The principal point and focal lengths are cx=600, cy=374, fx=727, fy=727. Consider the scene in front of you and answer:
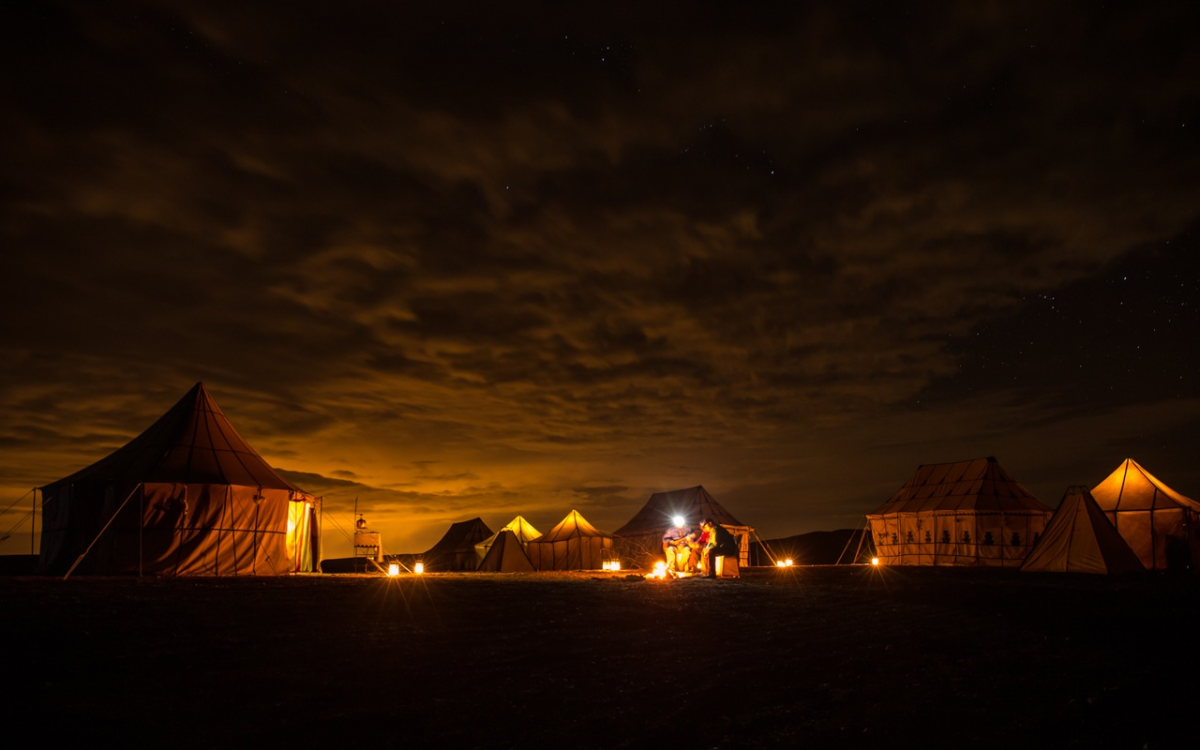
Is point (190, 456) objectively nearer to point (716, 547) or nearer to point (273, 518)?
point (273, 518)

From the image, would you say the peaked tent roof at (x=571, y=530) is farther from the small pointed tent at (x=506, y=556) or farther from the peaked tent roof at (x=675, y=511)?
the peaked tent roof at (x=675, y=511)

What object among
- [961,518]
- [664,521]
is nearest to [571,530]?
[664,521]

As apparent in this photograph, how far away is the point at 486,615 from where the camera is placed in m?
14.1

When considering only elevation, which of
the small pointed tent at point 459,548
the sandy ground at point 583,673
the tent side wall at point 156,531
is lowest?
the small pointed tent at point 459,548

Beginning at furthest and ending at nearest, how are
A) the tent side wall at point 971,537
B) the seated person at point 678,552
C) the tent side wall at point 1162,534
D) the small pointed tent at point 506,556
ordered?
the small pointed tent at point 506,556, the tent side wall at point 971,537, the tent side wall at point 1162,534, the seated person at point 678,552

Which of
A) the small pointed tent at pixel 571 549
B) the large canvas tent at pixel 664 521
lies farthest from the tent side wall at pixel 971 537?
the small pointed tent at pixel 571 549

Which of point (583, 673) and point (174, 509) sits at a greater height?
point (174, 509)

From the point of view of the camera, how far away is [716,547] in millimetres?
28359

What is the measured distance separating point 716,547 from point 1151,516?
70.2ft

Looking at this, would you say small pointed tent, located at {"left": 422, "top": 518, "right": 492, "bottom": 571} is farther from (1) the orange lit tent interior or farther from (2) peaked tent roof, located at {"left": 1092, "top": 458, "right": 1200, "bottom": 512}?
(2) peaked tent roof, located at {"left": 1092, "top": 458, "right": 1200, "bottom": 512}

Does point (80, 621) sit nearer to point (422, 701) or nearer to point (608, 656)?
point (422, 701)

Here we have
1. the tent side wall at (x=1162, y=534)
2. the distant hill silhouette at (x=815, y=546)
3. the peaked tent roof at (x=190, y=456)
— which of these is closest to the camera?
the peaked tent roof at (x=190, y=456)

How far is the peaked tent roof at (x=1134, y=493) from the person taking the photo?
33312 mm

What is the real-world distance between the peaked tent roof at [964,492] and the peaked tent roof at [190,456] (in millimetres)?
34974
